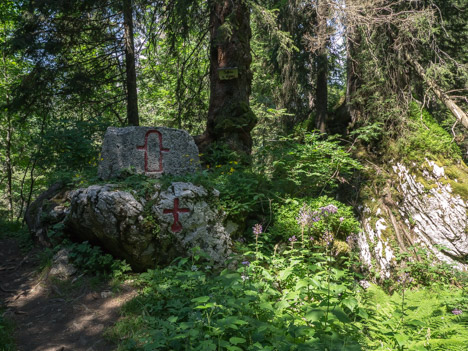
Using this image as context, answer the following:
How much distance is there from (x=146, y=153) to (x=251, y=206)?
7.02 ft

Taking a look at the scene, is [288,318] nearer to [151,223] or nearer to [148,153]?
[151,223]

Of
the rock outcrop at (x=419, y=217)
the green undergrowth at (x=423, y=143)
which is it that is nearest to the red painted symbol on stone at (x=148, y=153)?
the rock outcrop at (x=419, y=217)

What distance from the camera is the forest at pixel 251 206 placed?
263 centimetres

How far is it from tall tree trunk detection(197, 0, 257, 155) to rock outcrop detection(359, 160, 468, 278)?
10.6 ft

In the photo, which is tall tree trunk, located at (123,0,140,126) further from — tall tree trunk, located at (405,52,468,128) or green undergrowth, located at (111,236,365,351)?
tall tree trunk, located at (405,52,468,128)

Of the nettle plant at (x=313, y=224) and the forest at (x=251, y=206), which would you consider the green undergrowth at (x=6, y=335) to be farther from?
the nettle plant at (x=313, y=224)

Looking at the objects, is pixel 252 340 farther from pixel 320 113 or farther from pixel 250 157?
pixel 320 113

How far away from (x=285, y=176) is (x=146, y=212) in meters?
2.83

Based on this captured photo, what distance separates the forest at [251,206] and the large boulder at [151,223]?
21mm

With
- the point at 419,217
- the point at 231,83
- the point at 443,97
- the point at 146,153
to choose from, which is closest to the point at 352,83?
the point at 443,97

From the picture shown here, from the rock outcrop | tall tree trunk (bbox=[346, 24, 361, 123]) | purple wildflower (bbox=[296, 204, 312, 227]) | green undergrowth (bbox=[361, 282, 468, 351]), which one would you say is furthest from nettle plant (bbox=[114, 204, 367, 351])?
tall tree trunk (bbox=[346, 24, 361, 123])

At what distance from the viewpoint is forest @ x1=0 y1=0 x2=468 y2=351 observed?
2.63 m

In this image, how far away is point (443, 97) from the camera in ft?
20.5

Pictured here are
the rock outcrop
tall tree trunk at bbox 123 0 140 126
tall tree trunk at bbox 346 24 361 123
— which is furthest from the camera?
tall tree trunk at bbox 123 0 140 126
